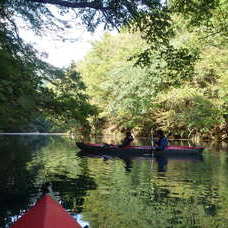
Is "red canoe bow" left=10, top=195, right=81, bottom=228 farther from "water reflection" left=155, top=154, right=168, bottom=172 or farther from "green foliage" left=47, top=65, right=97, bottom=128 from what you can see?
"water reflection" left=155, top=154, right=168, bottom=172

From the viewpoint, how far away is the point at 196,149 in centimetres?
2764

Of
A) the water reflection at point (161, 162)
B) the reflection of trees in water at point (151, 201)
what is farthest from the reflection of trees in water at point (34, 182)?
the water reflection at point (161, 162)

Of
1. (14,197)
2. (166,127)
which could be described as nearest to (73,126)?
(14,197)

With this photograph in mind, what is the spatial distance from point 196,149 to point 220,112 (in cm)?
1136

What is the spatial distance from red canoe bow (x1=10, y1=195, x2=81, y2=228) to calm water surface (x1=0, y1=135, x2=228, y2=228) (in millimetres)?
3395

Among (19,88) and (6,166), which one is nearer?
(19,88)

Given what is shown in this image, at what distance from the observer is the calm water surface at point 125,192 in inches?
404

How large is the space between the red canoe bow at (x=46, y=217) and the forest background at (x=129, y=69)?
4.67ft

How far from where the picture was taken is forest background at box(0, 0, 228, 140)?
7547 millimetres

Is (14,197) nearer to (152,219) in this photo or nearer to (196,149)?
(152,219)

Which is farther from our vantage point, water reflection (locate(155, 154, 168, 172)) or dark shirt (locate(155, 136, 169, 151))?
dark shirt (locate(155, 136, 169, 151))

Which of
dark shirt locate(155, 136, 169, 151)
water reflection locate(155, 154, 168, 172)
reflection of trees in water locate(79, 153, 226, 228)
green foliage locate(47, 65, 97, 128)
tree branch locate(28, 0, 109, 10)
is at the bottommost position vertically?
reflection of trees in water locate(79, 153, 226, 228)

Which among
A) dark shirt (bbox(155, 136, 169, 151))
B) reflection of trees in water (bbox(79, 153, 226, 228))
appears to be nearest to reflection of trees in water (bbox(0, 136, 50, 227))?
reflection of trees in water (bbox(79, 153, 226, 228))

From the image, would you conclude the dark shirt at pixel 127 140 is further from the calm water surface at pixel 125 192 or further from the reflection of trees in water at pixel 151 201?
the reflection of trees in water at pixel 151 201
